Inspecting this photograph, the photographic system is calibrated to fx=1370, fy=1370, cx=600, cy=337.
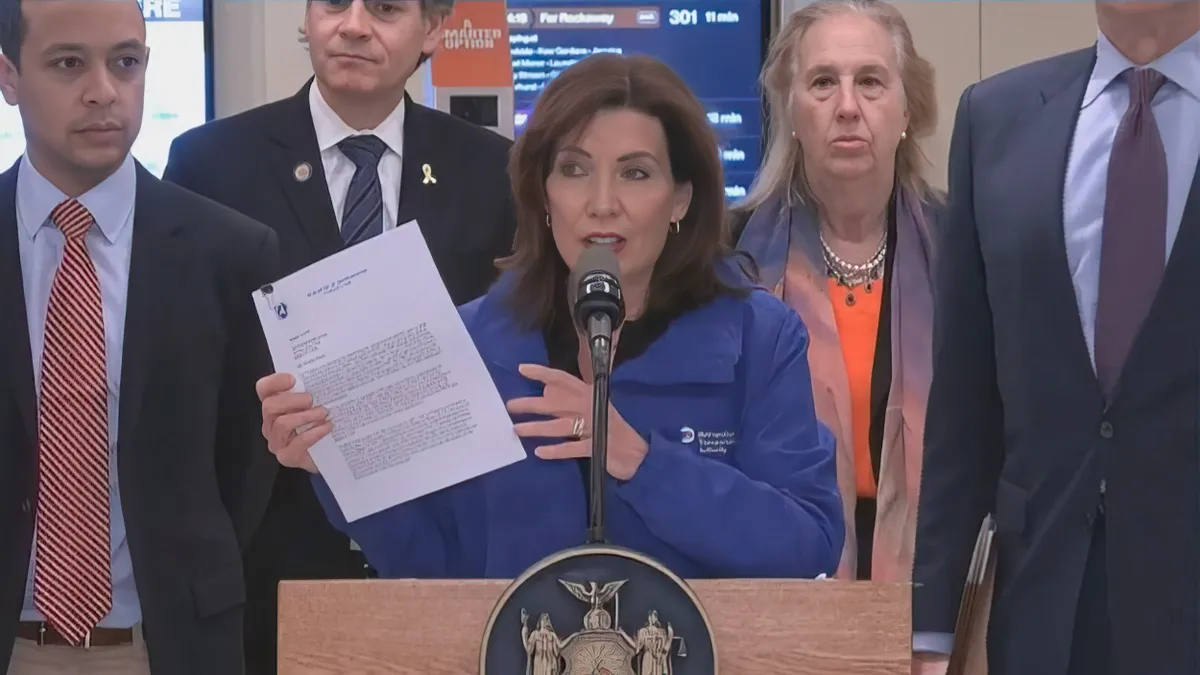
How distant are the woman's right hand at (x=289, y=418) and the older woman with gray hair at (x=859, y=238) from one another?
3.12 feet

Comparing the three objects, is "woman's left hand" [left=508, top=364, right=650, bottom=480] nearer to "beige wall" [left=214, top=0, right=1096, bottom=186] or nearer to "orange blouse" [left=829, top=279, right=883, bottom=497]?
"orange blouse" [left=829, top=279, right=883, bottom=497]

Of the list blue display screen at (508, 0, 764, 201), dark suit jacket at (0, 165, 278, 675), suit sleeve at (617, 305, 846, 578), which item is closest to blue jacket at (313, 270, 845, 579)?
suit sleeve at (617, 305, 846, 578)

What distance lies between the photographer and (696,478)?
5.40 ft

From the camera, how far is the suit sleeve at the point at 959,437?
5.52 feet

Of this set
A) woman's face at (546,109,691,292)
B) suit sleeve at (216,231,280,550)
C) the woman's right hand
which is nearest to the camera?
the woman's right hand

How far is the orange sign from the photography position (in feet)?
11.0

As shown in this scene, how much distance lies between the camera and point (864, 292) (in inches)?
94.4

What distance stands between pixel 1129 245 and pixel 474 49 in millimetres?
2202

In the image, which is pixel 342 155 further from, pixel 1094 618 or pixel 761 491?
pixel 1094 618

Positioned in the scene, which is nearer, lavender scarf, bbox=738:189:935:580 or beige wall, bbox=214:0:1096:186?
lavender scarf, bbox=738:189:935:580

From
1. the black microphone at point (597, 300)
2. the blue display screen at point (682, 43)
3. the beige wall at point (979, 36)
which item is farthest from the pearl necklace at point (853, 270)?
the blue display screen at point (682, 43)

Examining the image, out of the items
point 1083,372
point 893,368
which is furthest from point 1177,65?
point 893,368

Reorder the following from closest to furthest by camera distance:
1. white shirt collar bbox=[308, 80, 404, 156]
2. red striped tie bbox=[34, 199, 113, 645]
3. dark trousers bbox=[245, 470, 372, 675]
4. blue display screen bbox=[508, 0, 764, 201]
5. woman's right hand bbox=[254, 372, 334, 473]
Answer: woman's right hand bbox=[254, 372, 334, 473], red striped tie bbox=[34, 199, 113, 645], dark trousers bbox=[245, 470, 372, 675], white shirt collar bbox=[308, 80, 404, 156], blue display screen bbox=[508, 0, 764, 201]

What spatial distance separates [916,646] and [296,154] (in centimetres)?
132
